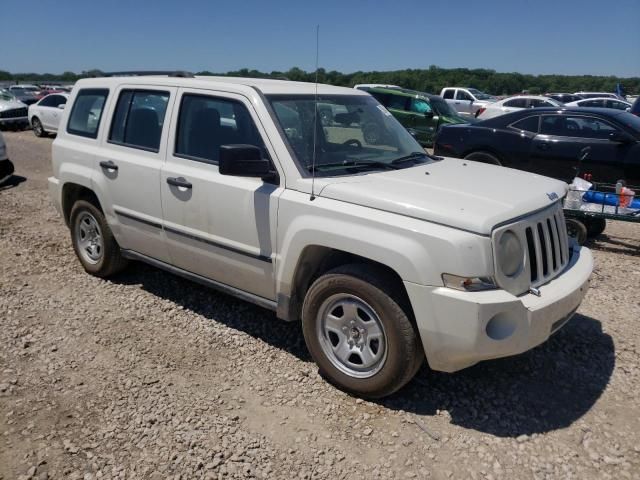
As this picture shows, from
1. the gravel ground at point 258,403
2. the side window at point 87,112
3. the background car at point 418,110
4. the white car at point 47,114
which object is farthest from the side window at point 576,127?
the white car at point 47,114

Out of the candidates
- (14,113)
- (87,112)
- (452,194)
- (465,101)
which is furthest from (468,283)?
(465,101)

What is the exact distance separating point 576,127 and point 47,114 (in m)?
16.5

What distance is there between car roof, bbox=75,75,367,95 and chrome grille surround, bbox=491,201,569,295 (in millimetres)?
1943

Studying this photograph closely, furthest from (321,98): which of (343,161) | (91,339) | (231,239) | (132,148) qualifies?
(91,339)

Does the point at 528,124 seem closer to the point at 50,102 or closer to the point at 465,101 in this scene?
the point at 50,102

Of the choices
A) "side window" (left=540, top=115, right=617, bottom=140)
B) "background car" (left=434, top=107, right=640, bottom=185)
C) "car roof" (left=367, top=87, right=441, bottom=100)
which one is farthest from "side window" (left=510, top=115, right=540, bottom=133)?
"car roof" (left=367, top=87, right=441, bottom=100)

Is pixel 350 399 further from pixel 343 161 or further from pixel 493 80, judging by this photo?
pixel 493 80

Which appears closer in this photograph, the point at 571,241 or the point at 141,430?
the point at 141,430

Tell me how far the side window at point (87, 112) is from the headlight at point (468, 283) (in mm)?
3634

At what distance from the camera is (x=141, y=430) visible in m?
3.21

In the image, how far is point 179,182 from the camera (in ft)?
A: 13.7

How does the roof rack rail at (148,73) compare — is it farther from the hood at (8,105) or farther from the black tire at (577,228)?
the hood at (8,105)

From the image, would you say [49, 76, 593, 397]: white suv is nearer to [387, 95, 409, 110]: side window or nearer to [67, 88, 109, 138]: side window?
[67, 88, 109, 138]: side window

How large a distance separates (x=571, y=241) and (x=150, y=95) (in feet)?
11.7
